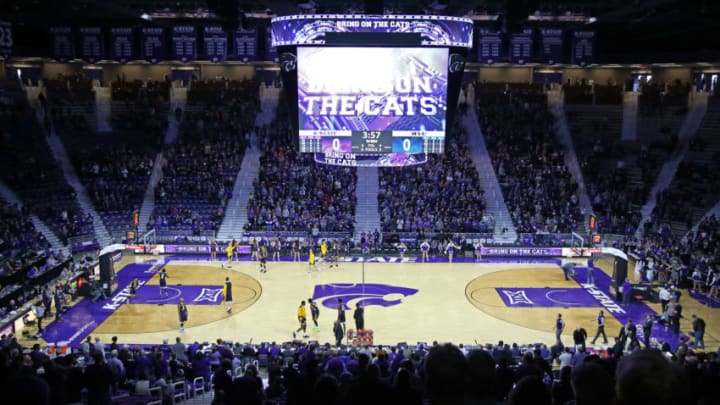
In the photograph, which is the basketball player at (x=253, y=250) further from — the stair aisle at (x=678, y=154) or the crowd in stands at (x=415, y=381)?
the stair aisle at (x=678, y=154)

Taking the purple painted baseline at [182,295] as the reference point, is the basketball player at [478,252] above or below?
above

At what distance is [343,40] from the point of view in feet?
60.5

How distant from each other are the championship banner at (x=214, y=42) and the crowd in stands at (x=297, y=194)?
21.0 feet

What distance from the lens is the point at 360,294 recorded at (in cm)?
2517

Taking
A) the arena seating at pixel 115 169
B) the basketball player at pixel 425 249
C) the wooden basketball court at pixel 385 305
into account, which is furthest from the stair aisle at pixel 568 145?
the arena seating at pixel 115 169

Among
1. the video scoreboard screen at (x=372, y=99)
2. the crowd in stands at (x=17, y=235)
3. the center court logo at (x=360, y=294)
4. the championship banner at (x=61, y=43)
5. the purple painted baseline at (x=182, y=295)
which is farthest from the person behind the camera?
the championship banner at (x=61, y=43)

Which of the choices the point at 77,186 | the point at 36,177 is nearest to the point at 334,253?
the point at 77,186

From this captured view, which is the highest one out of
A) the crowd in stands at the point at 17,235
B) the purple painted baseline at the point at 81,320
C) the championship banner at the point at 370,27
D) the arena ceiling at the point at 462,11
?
the arena ceiling at the point at 462,11

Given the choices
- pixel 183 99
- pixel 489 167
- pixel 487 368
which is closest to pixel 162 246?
pixel 183 99

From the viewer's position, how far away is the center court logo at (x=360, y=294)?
24.1 metres

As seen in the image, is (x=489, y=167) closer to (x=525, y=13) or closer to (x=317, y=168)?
(x=317, y=168)

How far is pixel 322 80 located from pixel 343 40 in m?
1.70

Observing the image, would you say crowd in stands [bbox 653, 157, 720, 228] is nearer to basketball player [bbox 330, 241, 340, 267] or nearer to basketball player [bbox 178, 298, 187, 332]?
basketball player [bbox 330, 241, 340, 267]

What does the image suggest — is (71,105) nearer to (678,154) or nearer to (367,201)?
(367,201)
